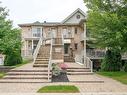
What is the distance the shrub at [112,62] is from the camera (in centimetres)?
3588

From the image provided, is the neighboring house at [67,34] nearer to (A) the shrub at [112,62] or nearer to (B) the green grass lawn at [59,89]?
(A) the shrub at [112,62]

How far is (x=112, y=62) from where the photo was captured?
119ft

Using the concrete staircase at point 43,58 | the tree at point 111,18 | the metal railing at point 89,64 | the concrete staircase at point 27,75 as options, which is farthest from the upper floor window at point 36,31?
the concrete staircase at point 27,75

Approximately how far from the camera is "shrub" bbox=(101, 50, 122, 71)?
118 ft

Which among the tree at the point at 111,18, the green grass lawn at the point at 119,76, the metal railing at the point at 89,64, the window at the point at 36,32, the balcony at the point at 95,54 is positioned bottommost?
the green grass lawn at the point at 119,76

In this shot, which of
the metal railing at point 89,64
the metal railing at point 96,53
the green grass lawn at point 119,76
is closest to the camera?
the green grass lawn at point 119,76

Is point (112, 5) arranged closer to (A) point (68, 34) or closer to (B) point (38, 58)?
(B) point (38, 58)

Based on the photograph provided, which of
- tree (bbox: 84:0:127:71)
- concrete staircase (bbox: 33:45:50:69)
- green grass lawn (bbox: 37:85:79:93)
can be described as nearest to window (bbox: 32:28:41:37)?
concrete staircase (bbox: 33:45:50:69)

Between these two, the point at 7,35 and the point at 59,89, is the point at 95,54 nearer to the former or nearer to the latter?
the point at 7,35

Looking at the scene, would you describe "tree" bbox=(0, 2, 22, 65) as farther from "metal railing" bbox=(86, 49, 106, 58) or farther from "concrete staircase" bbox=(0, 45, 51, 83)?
"metal railing" bbox=(86, 49, 106, 58)

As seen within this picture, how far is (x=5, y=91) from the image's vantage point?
58.4 feet

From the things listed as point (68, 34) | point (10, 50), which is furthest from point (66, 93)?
point (68, 34)

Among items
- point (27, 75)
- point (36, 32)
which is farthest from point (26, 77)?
point (36, 32)

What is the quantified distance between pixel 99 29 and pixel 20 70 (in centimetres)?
760
